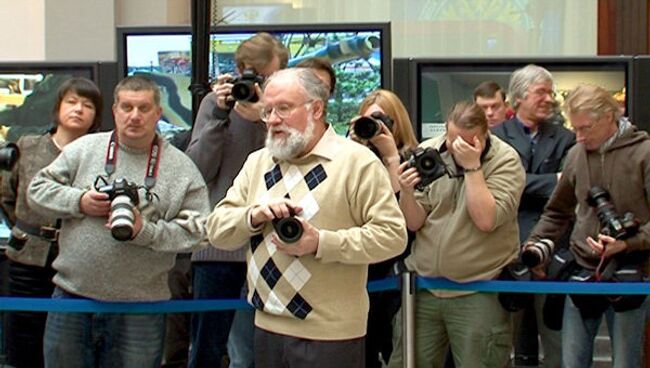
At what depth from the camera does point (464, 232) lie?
19.4 ft

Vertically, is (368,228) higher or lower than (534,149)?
lower

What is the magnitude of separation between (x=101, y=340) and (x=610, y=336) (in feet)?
7.86

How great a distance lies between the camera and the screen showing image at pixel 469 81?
7.58 metres

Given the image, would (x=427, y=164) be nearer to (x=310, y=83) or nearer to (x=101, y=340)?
(x=310, y=83)

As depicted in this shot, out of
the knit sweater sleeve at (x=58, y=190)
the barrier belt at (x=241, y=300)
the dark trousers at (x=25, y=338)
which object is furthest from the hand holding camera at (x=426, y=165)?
the dark trousers at (x=25, y=338)

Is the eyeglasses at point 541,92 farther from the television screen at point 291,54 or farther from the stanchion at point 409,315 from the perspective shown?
the stanchion at point 409,315

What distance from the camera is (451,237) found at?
593 centimetres

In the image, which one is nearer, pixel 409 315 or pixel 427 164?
pixel 427 164

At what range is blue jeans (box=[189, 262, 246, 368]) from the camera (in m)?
6.07

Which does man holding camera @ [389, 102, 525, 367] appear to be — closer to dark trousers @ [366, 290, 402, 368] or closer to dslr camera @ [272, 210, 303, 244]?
dark trousers @ [366, 290, 402, 368]

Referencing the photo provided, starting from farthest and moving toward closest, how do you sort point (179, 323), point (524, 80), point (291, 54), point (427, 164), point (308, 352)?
point (291, 54) < point (524, 80) < point (179, 323) < point (427, 164) < point (308, 352)

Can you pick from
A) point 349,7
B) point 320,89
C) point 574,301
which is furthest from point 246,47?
point 349,7

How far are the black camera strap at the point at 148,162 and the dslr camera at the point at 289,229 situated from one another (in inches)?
34.9

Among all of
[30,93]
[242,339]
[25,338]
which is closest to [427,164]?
[242,339]
